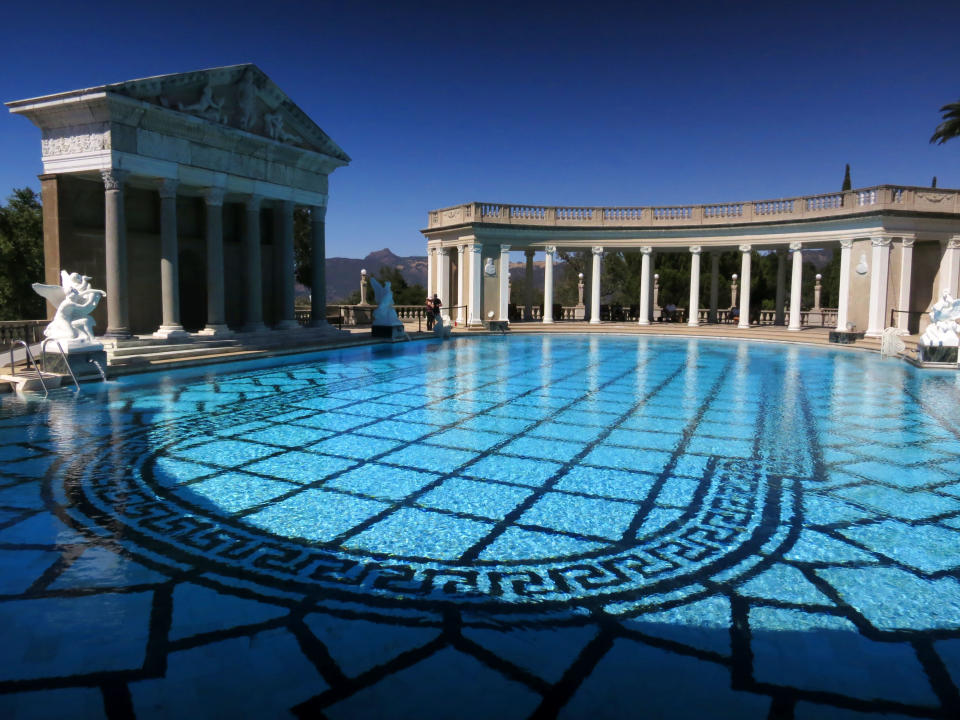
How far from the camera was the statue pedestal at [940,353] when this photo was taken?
16.4m

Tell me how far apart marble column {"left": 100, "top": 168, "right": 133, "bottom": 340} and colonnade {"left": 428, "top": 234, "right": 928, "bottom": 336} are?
15.1 meters

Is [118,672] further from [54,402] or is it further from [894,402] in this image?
[894,402]

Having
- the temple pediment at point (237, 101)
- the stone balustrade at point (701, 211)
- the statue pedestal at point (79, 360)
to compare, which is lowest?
the statue pedestal at point (79, 360)

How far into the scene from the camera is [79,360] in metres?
12.8

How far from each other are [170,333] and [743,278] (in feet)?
81.1

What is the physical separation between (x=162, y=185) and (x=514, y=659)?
16.8m

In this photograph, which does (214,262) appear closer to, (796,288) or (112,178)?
(112,178)

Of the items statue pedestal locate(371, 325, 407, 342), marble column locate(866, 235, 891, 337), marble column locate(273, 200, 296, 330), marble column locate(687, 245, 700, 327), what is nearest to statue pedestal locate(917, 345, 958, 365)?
marble column locate(866, 235, 891, 337)

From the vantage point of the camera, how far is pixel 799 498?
605 cm

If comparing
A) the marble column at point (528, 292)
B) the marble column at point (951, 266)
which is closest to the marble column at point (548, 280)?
the marble column at point (528, 292)

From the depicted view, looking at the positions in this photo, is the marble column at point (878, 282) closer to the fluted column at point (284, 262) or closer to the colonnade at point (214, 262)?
the colonnade at point (214, 262)

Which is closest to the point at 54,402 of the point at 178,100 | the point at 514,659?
the point at 178,100

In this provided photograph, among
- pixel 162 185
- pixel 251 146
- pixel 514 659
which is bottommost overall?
pixel 514 659

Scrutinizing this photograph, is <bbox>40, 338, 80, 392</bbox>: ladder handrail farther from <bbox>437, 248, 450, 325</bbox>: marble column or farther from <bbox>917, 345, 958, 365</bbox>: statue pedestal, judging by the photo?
<bbox>437, 248, 450, 325</bbox>: marble column
